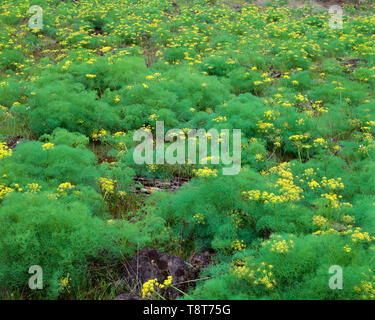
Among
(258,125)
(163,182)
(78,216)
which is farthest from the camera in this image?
(258,125)

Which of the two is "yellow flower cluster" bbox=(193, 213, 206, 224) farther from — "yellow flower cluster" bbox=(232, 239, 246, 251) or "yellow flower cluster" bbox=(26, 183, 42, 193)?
"yellow flower cluster" bbox=(26, 183, 42, 193)

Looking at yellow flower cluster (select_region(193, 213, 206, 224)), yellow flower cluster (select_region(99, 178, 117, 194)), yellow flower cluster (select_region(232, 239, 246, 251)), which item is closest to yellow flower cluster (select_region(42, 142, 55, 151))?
yellow flower cluster (select_region(99, 178, 117, 194))

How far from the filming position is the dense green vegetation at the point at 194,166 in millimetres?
3908

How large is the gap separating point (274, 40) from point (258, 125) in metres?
7.30

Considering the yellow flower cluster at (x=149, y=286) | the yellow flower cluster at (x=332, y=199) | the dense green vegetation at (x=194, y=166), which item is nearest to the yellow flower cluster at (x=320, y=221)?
the dense green vegetation at (x=194, y=166)

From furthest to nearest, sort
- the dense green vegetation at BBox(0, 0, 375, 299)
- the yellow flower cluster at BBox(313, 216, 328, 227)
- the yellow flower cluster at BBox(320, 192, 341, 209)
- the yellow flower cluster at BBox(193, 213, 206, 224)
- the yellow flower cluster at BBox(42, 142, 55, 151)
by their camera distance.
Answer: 1. the yellow flower cluster at BBox(42, 142, 55, 151)
2. the yellow flower cluster at BBox(193, 213, 206, 224)
3. the yellow flower cluster at BBox(320, 192, 341, 209)
4. the yellow flower cluster at BBox(313, 216, 328, 227)
5. the dense green vegetation at BBox(0, 0, 375, 299)

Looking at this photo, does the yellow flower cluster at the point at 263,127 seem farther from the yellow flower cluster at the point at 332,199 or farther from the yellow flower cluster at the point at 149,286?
the yellow flower cluster at the point at 149,286

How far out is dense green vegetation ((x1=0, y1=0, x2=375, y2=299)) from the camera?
12.8ft

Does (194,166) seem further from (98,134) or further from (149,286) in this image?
(149,286)

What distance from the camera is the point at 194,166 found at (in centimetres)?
653

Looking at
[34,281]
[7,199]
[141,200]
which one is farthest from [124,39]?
Answer: [34,281]

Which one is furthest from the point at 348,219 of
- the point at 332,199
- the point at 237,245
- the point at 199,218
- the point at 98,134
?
the point at 98,134
